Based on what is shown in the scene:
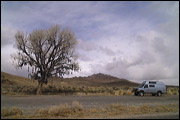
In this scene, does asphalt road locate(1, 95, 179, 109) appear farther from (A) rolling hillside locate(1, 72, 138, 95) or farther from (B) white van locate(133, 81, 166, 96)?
(A) rolling hillside locate(1, 72, 138, 95)

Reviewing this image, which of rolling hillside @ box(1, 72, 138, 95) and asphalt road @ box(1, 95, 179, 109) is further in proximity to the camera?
rolling hillside @ box(1, 72, 138, 95)

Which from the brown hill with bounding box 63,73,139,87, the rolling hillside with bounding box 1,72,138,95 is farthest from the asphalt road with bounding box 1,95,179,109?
the brown hill with bounding box 63,73,139,87

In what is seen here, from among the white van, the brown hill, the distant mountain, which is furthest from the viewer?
the brown hill

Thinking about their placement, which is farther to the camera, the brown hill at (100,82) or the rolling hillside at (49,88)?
the brown hill at (100,82)

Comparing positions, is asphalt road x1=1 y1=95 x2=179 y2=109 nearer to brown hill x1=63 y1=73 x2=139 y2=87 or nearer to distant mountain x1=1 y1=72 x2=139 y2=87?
distant mountain x1=1 y1=72 x2=139 y2=87

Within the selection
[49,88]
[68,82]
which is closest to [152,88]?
[49,88]

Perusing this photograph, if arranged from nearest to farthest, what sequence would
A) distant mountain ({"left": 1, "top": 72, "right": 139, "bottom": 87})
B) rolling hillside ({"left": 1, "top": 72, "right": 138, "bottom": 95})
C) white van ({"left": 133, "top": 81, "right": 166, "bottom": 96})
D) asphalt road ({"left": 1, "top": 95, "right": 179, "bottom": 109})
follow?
asphalt road ({"left": 1, "top": 95, "right": 179, "bottom": 109})
white van ({"left": 133, "top": 81, "right": 166, "bottom": 96})
rolling hillside ({"left": 1, "top": 72, "right": 138, "bottom": 95})
distant mountain ({"left": 1, "top": 72, "right": 139, "bottom": 87})

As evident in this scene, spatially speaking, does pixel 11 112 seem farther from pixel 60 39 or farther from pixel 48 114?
pixel 60 39

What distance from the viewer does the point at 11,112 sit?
1515cm

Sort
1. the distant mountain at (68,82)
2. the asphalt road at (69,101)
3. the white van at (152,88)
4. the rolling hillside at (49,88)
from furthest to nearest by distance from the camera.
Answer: the distant mountain at (68,82) < the rolling hillside at (49,88) < the white van at (152,88) < the asphalt road at (69,101)

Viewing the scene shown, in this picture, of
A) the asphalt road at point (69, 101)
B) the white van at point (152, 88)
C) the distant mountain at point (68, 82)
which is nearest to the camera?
the asphalt road at point (69, 101)

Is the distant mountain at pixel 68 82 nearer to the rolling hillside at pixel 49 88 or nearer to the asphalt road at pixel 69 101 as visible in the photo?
the rolling hillside at pixel 49 88

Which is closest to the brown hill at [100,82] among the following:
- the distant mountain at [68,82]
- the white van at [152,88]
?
the distant mountain at [68,82]

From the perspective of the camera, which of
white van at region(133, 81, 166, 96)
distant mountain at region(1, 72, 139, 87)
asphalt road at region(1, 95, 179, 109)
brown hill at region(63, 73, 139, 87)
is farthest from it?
brown hill at region(63, 73, 139, 87)
